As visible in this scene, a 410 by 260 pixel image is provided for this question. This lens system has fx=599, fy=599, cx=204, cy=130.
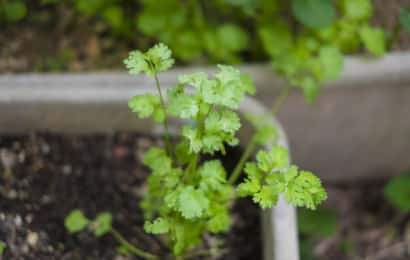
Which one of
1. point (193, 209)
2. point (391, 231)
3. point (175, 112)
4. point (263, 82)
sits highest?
point (263, 82)

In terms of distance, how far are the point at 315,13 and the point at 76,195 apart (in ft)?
1.96

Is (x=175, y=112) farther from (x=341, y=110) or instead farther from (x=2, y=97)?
(x=341, y=110)

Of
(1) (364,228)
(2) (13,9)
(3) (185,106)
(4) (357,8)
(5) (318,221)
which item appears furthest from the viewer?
(1) (364,228)

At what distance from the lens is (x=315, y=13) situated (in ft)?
3.94

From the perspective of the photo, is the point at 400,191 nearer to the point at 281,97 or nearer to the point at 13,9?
the point at 281,97

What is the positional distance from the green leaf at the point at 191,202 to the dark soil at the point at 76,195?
323 millimetres

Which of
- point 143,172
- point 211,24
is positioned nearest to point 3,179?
point 143,172

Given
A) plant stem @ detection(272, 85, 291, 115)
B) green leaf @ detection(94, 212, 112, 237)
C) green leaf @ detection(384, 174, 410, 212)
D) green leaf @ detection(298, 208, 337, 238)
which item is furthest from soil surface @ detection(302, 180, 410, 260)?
green leaf @ detection(94, 212, 112, 237)

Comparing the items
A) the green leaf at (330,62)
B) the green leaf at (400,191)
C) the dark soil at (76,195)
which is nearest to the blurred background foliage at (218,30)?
the green leaf at (330,62)

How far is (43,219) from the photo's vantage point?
110 cm

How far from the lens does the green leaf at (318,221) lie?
152cm

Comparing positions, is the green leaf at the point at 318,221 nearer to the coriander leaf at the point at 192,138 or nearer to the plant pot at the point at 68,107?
the plant pot at the point at 68,107

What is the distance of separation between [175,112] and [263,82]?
557 millimetres

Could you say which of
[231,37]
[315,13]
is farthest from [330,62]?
[231,37]
